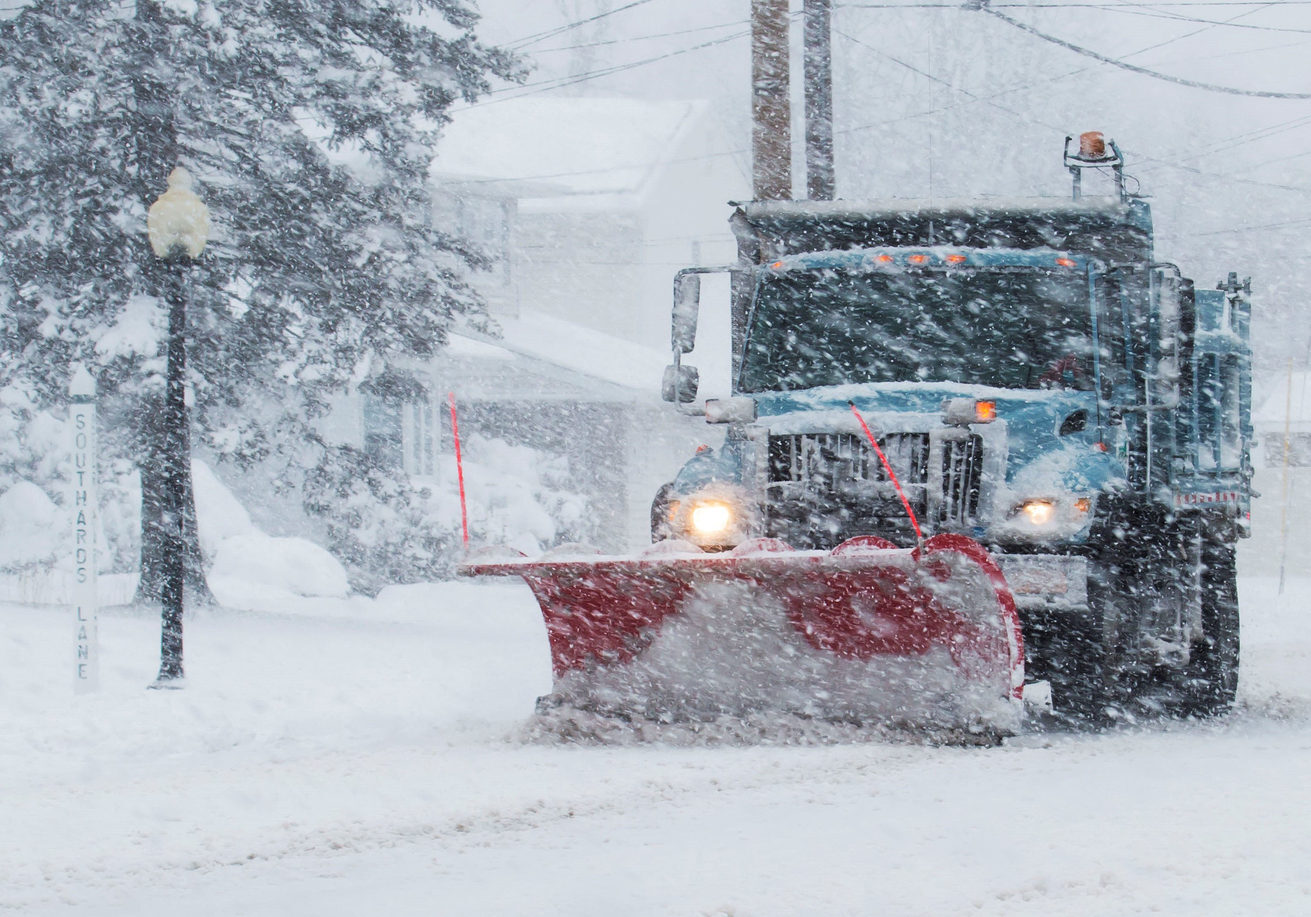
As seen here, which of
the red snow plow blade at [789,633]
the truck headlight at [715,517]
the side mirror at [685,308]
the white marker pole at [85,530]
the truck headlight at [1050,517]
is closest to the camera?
the red snow plow blade at [789,633]

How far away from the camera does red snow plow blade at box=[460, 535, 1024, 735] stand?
6.98 m

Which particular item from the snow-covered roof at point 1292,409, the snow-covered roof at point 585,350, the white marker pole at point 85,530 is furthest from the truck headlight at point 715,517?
the snow-covered roof at point 1292,409

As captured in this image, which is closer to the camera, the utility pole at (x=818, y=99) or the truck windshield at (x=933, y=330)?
the truck windshield at (x=933, y=330)

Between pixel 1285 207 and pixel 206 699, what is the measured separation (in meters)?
51.8

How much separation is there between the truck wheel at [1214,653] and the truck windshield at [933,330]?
183 cm

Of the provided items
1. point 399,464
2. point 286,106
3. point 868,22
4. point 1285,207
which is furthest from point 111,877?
point 1285,207

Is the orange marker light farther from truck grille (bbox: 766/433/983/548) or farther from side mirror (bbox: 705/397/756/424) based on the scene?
side mirror (bbox: 705/397/756/424)

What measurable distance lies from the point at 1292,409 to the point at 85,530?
1338 inches

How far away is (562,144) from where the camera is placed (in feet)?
102

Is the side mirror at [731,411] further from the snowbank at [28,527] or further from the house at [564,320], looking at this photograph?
the house at [564,320]

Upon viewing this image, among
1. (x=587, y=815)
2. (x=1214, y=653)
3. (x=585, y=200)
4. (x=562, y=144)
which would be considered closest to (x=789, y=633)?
(x=587, y=815)

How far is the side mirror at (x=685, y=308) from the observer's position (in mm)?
8977

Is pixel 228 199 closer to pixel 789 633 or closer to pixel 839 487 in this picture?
pixel 839 487

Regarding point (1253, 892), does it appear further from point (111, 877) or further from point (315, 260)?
point (315, 260)
